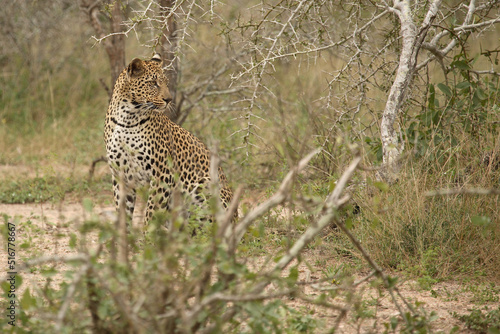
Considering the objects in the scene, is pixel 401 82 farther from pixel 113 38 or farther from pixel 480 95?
pixel 113 38

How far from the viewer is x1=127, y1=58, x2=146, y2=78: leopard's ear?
209 inches

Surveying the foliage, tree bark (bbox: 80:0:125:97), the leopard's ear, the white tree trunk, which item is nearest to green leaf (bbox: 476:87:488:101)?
the white tree trunk

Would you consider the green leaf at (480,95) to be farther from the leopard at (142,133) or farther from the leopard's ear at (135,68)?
the leopard's ear at (135,68)

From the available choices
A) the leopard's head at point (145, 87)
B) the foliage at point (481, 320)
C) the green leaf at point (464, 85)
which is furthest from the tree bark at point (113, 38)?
the foliage at point (481, 320)

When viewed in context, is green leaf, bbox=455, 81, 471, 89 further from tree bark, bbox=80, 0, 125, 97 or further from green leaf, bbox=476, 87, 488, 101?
tree bark, bbox=80, 0, 125, 97

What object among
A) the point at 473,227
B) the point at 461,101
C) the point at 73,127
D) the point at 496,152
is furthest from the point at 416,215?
the point at 73,127

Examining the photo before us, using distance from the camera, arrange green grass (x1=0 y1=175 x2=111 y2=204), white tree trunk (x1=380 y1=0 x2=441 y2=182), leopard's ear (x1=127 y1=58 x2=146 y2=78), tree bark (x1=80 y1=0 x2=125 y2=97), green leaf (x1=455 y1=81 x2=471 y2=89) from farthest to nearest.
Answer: tree bark (x1=80 y1=0 x2=125 y2=97)
green grass (x1=0 y1=175 x2=111 y2=204)
leopard's ear (x1=127 y1=58 x2=146 y2=78)
green leaf (x1=455 y1=81 x2=471 y2=89)
white tree trunk (x1=380 y1=0 x2=441 y2=182)

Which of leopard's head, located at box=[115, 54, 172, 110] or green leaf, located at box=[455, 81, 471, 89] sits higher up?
green leaf, located at box=[455, 81, 471, 89]

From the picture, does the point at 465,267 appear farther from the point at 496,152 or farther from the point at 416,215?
the point at 496,152

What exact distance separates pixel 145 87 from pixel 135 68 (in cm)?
19

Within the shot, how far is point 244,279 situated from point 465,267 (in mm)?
2340

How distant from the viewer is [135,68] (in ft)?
17.5

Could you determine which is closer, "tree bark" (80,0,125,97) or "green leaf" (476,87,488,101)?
"green leaf" (476,87,488,101)

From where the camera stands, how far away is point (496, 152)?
15.0ft
